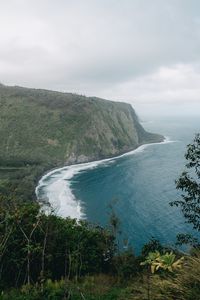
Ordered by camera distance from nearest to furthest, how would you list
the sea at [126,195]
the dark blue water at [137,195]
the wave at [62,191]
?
the dark blue water at [137,195] < the sea at [126,195] < the wave at [62,191]

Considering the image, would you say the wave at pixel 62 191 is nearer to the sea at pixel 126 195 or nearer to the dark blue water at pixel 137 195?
the sea at pixel 126 195

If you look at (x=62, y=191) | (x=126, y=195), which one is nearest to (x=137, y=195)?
(x=126, y=195)

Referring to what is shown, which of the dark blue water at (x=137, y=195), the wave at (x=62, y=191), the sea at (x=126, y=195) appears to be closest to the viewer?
the dark blue water at (x=137, y=195)

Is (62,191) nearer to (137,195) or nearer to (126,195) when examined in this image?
(126,195)

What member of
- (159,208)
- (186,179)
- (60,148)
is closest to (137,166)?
(60,148)

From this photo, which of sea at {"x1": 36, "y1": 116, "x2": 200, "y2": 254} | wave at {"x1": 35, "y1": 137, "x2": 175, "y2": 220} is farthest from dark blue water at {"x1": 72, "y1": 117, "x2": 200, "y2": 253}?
wave at {"x1": 35, "y1": 137, "x2": 175, "y2": 220}

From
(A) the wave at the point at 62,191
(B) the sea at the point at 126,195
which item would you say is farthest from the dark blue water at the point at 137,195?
(A) the wave at the point at 62,191

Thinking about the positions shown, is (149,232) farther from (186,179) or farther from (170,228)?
(186,179)
